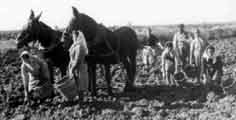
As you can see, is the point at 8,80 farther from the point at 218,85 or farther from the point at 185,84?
the point at 218,85

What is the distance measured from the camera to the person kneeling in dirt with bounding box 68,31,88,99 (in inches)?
211

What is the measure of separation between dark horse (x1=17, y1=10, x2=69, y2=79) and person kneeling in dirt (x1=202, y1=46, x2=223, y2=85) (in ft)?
10.3

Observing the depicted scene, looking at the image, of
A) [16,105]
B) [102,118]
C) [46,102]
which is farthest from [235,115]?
[16,105]

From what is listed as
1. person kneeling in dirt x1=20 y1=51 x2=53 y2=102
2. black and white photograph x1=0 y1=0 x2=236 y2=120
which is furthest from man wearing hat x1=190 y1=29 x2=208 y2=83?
person kneeling in dirt x1=20 y1=51 x2=53 y2=102

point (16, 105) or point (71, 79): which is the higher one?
point (71, 79)

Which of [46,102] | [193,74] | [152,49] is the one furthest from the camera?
[152,49]

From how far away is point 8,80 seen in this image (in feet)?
30.1

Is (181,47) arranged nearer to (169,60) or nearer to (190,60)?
(190,60)

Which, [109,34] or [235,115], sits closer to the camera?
[235,115]

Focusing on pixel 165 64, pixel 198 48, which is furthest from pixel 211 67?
pixel 165 64

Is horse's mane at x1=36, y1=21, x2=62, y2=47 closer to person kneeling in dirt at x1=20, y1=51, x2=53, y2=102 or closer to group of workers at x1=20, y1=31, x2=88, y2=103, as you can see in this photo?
group of workers at x1=20, y1=31, x2=88, y2=103

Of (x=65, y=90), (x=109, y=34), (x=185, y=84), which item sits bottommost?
(x=185, y=84)

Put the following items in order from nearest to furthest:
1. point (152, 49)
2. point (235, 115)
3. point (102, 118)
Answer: point (235, 115)
point (102, 118)
point (152, 49)

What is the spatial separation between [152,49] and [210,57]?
179 inches
